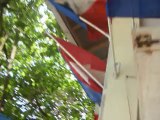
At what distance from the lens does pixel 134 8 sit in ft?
13.3

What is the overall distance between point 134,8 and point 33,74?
24.2 ft

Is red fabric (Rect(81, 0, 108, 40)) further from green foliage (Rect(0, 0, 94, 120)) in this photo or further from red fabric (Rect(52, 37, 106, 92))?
green foliage (Rect(0, 0, 94, 120))

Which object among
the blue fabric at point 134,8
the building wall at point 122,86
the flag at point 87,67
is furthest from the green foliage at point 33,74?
the blue fabric at point 134,8

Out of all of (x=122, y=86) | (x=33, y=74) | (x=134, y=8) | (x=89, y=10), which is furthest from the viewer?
(x=33, y=74)

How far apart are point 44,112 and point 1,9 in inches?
130

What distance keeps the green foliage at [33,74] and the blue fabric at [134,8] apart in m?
6.30

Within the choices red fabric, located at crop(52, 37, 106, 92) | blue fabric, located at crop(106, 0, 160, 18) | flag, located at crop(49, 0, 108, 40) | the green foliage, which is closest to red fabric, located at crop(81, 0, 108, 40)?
flag, located at crop(49, 0, 108, 40)

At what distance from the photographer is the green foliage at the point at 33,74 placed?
10.5 metres

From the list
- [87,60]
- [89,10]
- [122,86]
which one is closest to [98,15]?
[89,10]

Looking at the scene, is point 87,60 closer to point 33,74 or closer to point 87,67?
point 87,67

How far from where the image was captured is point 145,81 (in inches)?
135

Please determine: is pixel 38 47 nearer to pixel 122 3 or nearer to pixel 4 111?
pixel 4 111

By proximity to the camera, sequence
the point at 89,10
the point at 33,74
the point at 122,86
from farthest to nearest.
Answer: the point at 33,74, the point at 89,10, the point at 122,86

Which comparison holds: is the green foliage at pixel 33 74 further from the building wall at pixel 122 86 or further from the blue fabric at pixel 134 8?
the blue fabric at pixel 134 8
